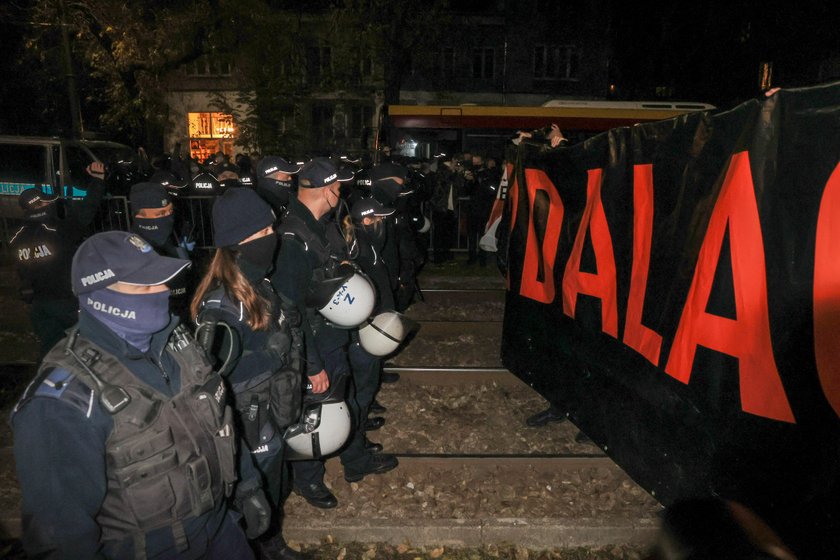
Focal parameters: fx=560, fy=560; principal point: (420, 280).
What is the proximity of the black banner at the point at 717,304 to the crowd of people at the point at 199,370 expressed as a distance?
1.64 meters

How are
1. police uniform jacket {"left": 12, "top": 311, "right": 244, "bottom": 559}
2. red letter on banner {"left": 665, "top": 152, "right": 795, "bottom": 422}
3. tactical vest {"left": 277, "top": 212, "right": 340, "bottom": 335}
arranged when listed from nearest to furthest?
police uniform jacket {"left": 12, "top": 311, "right": 244, "bottom": 559} → red letter on banner {"left": 665, "top": 152, "right": 795, "bottom": 422} → tactical vest {"left": 277, "top": 212, "right": 340, "bottom": 335}

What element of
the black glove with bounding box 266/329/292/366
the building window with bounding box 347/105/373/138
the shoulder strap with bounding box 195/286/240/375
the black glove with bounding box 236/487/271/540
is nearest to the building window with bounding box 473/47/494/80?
the building window with bounding box 347/105/373/138

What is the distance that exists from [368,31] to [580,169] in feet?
62.6

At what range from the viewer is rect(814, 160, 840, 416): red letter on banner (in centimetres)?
222

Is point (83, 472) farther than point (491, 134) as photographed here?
No

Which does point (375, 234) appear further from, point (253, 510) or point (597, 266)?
point (253, 510)

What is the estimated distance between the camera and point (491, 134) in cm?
1592

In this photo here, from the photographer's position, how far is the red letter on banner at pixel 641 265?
3373 mm

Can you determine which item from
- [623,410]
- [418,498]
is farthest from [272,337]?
[623,410]

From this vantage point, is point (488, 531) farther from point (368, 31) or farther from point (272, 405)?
point (368, 31)

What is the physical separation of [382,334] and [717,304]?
2.44 metres

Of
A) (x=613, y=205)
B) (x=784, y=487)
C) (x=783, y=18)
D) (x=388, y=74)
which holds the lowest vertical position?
(x=784, y=487)

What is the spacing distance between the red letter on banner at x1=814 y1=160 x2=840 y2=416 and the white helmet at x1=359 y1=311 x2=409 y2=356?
9.26 feet

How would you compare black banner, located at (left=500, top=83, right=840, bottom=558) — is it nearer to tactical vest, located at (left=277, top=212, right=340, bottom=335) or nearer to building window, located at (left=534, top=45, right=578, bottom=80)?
tactical vest, located at (left=277, top=212, right=340, bottom=335)
